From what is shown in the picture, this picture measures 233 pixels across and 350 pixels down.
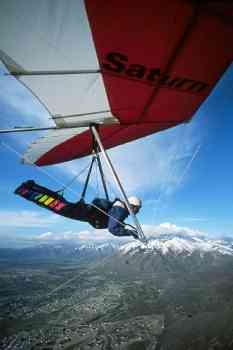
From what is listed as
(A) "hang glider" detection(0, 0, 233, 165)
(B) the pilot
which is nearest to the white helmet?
(B) the pilot

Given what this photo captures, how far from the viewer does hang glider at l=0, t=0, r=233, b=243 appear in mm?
3061

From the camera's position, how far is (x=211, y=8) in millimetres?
2791

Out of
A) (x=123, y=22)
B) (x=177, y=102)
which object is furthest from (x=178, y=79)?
(x=123, y=22)

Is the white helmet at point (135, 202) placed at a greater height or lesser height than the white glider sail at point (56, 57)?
lesser

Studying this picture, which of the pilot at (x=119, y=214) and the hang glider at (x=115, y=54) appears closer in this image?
the hang glider at (x=115, y=54)

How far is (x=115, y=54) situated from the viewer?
12.5 ft

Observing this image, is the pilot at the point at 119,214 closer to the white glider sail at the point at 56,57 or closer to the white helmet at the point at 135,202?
the white helmet at the point at 135,202

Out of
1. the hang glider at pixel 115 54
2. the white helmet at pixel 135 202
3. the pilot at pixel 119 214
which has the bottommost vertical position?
the pilot at pixel 119 214

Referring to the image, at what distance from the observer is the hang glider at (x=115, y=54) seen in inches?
120

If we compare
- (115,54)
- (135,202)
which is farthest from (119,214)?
(115,54)

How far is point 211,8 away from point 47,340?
760 feet

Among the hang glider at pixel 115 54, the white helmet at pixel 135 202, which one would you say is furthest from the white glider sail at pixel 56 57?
the white helmet at pixel 135 202

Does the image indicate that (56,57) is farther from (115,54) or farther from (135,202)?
(135,202)

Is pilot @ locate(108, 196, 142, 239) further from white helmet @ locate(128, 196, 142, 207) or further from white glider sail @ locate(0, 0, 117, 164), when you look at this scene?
white glider sail @ locate(0, 0, 117, 164)
